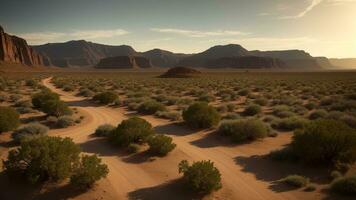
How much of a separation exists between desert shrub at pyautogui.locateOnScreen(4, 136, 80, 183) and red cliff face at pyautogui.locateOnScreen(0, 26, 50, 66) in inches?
5550

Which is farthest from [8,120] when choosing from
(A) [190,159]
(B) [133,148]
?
(A) [190,159]

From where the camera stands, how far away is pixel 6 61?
131m

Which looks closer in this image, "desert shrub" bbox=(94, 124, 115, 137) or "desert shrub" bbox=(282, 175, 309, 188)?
"desert shrub" bbox=(282, 175, 309, 188)

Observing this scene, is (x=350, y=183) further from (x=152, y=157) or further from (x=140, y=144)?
(x=140, y=144)

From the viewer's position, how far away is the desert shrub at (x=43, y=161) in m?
8.44

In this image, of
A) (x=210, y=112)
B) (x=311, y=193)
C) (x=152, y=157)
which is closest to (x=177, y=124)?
(x=210, y=112)

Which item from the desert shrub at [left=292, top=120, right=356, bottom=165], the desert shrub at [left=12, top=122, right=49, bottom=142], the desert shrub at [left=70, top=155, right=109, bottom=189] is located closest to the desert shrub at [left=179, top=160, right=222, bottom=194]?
the desert shrub at [left=70, top=155, right=109, bottom=189]

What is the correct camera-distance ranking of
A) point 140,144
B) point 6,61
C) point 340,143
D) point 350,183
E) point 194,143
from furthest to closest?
point 6,61 → point 194,143 → point 140,144 → point 340,143 → point 350,183

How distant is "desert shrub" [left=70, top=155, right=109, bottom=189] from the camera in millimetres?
8242

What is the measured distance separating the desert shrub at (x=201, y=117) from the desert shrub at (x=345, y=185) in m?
7.58

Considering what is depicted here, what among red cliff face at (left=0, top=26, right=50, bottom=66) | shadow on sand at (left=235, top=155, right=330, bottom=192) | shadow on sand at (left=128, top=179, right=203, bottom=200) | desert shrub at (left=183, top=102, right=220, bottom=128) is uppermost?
red cliff face at (left=0, top=26, right=50, bottom=66)

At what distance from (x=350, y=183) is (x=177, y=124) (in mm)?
9770

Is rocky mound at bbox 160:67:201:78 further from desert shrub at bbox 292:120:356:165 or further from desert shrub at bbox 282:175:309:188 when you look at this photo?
desert shrub at bbox 282:175:309:188

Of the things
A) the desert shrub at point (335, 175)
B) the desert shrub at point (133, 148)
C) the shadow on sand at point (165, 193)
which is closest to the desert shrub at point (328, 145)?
the desert shrub at point (335, 175)
